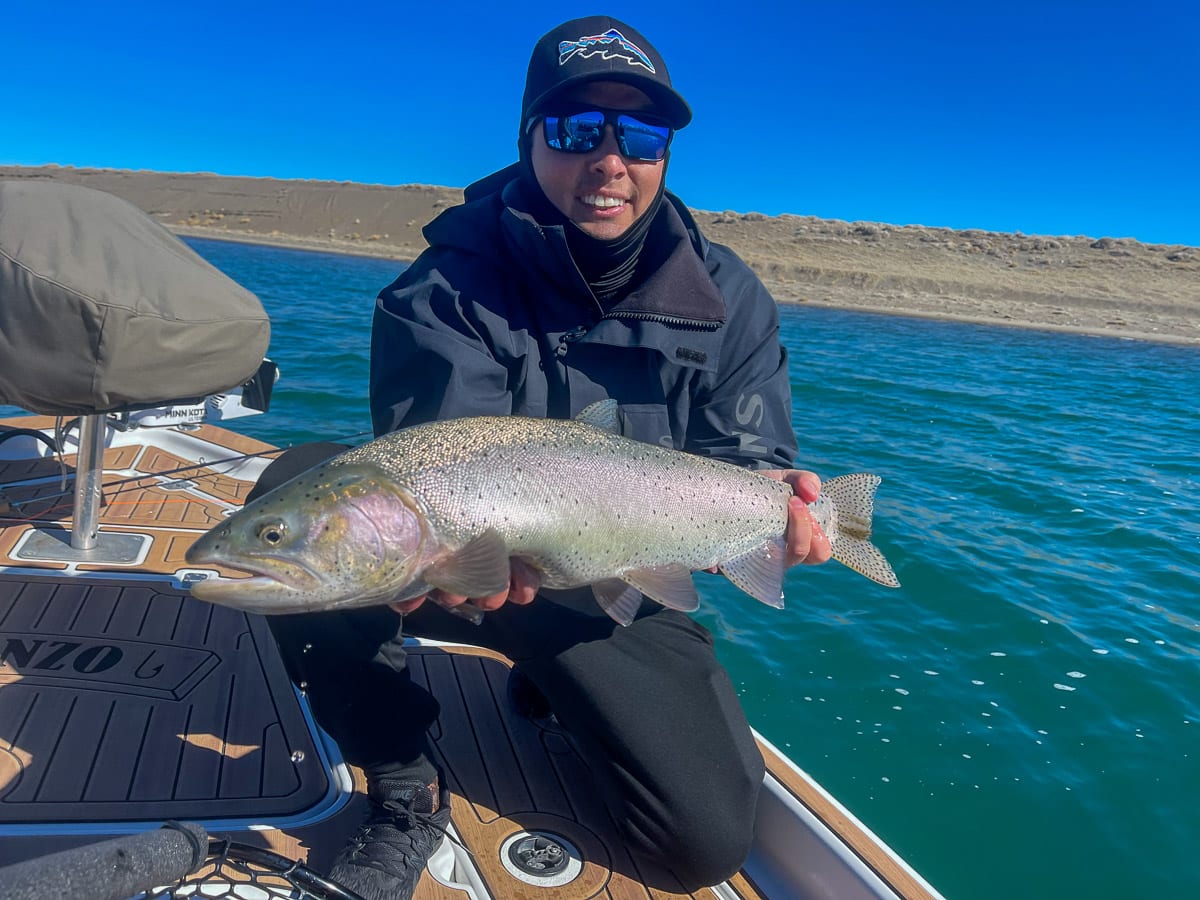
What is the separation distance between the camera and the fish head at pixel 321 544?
218 cm

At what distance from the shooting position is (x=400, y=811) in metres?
2.94

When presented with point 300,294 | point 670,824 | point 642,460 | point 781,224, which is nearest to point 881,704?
point 670,824

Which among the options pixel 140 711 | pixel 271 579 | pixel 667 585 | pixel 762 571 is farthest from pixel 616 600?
pixel 140 711

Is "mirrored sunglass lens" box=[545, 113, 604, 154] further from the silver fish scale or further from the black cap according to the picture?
the silver fish scale

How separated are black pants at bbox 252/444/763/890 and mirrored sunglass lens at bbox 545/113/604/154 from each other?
5.07 feet

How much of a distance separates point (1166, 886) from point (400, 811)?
3.99m

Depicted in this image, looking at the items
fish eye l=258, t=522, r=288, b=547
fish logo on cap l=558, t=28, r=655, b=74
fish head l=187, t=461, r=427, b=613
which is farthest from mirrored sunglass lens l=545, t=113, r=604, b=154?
fish eye l=258, t=522, r=288, b=547

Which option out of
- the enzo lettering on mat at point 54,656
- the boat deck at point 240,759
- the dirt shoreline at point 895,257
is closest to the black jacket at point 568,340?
the boat deck at point 240,759

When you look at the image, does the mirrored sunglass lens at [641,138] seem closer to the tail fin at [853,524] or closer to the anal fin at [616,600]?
the tail fin at [853,524]

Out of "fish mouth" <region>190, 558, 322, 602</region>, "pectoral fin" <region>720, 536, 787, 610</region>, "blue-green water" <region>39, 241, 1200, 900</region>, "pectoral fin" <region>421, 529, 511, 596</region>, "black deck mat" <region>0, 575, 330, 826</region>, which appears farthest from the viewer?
"blue-green water" <region>39, 241, 1200, 900</region>

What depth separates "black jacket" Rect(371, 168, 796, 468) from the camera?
3111mm

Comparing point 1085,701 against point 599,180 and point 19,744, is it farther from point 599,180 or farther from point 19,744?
point 19,744

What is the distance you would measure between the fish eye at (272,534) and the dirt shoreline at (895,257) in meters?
32.7

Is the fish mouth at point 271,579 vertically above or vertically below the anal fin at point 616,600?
above
